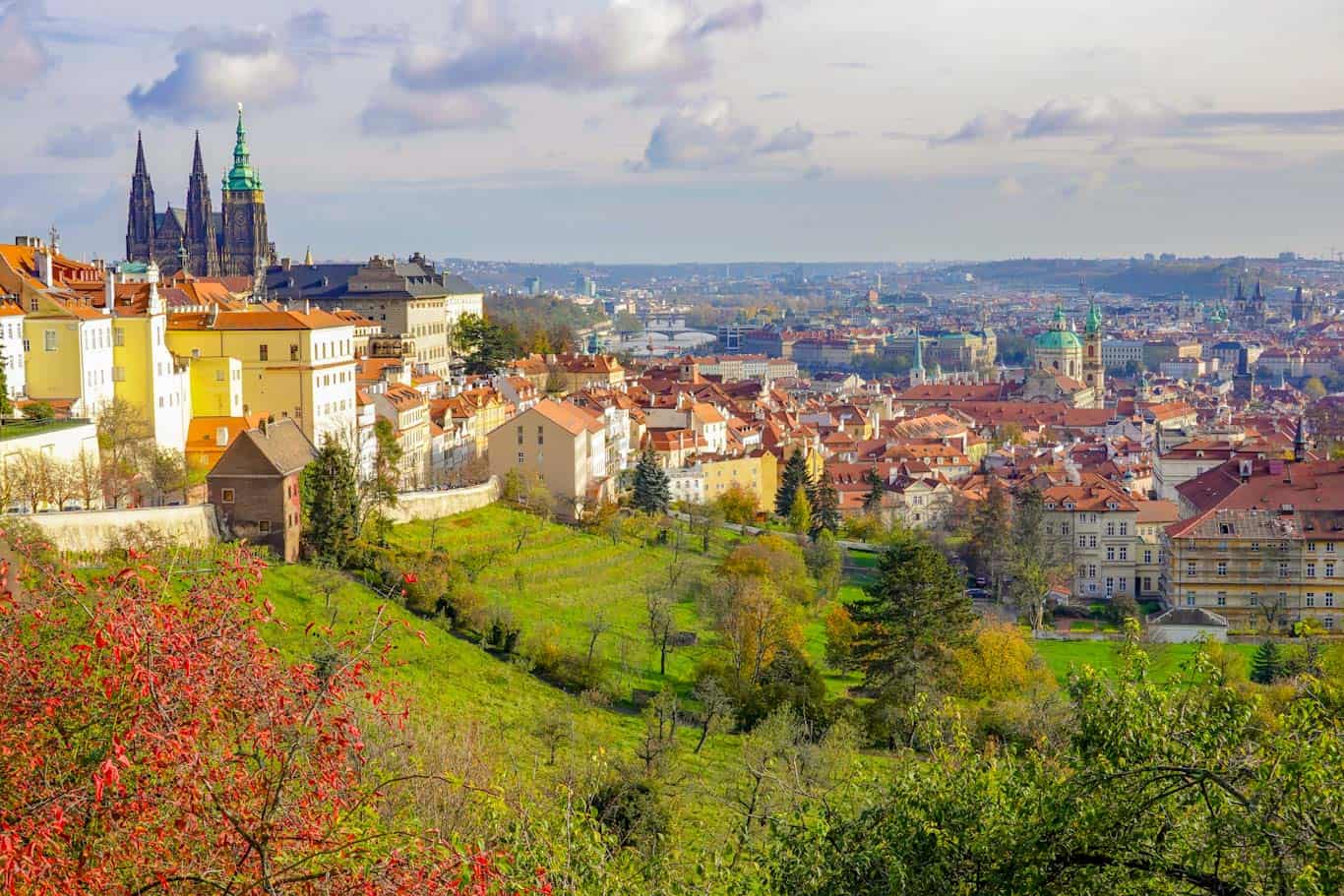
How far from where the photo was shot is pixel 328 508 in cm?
3434

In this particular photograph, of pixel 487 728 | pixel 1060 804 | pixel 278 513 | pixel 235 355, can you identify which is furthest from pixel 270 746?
pixel 235 355

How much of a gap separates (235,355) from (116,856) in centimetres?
3445

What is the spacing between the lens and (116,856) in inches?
292

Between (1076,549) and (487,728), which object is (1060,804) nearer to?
(487,728)

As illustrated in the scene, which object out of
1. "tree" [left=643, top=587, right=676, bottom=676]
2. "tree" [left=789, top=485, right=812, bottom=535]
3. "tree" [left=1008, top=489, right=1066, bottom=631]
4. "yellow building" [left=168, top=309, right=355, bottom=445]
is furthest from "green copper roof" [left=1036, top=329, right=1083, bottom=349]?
"yellow building" [left=168, top=309, right=355, bottom=445]

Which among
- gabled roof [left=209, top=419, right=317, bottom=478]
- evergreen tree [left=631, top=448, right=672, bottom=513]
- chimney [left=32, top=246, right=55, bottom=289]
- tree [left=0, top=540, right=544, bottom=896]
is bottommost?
evergreen tree [left=631, top=448, right=672, bottom=513]

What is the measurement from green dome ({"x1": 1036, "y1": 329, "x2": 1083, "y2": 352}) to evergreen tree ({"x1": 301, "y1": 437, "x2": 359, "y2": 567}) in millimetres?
131451

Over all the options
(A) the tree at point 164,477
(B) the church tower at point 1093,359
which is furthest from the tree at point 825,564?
(B) the church tower at point 1093,359

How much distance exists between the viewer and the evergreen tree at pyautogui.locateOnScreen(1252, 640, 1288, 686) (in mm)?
41156

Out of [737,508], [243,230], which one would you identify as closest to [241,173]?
[243,230]

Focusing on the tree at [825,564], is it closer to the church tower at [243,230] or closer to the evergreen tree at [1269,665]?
the evergreen tree at [1269,665]

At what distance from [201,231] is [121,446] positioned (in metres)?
67.2

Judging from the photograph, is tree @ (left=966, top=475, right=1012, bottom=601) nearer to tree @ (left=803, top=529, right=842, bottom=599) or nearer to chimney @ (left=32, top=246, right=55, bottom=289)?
tree @ (left=803, top=529, right=842, bottom=599)

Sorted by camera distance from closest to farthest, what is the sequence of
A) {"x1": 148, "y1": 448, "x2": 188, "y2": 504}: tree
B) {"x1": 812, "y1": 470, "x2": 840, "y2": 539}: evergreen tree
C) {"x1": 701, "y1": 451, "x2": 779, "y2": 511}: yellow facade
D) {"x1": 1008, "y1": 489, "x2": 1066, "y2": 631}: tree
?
{"x1": 148, "y1": 448, "x2": 188, "y2": 504}: tree
{"x1": 1008, "y1": 489, "x2": 1066, "y2": 631}: tree
{"x1": 812, "y1": 470, "x2": 840, "y2": 539}: evergreen tree
{"x1": 701, "y1": 451, "x2": 779, "y2": 511}: yellow facade
